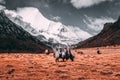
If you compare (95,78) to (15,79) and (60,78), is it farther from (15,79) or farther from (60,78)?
(15,79)

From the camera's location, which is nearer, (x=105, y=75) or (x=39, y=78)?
(x=39, y=78)

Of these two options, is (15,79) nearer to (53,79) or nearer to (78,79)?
(53,79)

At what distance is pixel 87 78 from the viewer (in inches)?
912

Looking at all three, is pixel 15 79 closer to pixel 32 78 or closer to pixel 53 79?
pixel 32 78

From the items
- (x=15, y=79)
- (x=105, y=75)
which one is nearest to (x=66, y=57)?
(x=105, y=75)

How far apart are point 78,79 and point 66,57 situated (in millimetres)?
22260

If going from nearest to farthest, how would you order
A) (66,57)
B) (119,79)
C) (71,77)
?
(119,79)
(71,77)
(66,57)

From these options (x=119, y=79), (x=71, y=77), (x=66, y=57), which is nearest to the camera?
(x=119, y=79)

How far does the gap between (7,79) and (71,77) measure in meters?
5.95

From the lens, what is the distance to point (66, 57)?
1772 inches

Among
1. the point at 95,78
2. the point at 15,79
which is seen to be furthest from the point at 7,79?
the point at 95,78

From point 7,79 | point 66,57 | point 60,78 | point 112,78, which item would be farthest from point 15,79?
point 66,57

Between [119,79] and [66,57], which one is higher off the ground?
[66,57]

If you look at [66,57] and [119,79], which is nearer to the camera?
[119,79]
